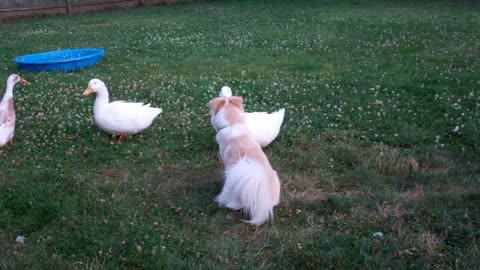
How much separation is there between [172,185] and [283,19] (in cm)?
1292

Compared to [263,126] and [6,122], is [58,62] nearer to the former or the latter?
[6,122]

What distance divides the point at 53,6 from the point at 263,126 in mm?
19172

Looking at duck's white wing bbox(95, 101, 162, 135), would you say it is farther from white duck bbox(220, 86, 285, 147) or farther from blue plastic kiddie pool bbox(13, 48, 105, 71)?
blue plastic kiddie pool bbox(13, 48, 105, 71)

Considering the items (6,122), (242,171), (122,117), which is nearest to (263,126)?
(242,171)

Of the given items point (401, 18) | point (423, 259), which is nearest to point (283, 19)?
point (401, 18)

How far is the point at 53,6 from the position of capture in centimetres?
2156

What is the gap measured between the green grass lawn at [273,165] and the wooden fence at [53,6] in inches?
486

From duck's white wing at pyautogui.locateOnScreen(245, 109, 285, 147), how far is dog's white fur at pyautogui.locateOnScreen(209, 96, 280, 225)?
458mm

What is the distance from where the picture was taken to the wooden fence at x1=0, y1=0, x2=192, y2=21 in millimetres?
20438

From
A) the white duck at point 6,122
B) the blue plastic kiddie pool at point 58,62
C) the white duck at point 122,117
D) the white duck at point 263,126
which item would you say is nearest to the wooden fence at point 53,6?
the blue plastic kiddie pool at point 58,62

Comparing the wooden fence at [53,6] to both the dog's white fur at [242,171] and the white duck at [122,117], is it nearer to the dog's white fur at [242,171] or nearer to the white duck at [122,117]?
the white duck at [122,117]

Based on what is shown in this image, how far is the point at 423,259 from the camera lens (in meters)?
3.35

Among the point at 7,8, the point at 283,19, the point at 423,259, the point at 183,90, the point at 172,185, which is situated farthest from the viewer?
the point at 7,8

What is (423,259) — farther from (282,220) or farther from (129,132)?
(129,132)
